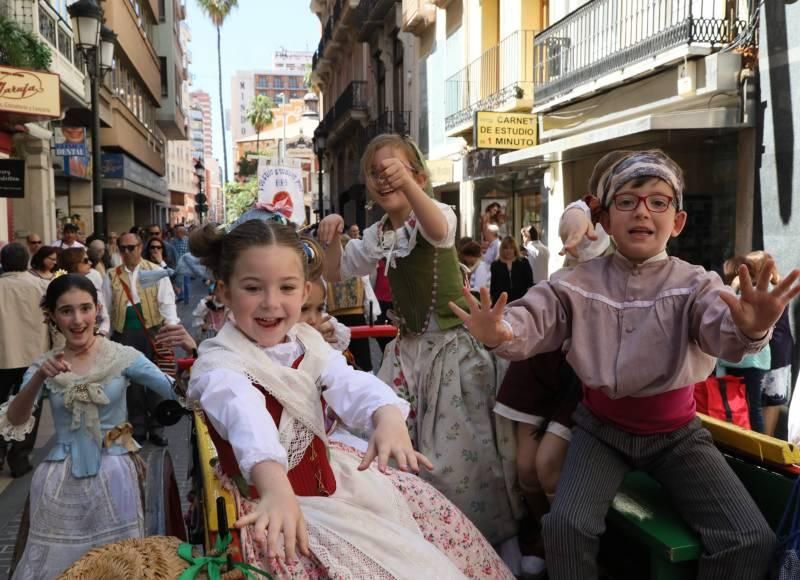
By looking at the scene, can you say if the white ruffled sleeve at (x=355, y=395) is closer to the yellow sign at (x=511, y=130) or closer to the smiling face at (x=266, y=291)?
the smiling face at (x=266, y=291)

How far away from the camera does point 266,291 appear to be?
2.25 meters

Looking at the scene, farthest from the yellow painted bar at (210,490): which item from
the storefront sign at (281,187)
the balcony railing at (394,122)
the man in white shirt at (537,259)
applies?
the balcony railing at (394,122)

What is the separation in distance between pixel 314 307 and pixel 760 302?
1765mm

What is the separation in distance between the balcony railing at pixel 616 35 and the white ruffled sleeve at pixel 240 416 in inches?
386

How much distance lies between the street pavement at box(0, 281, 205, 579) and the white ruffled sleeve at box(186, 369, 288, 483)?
2.86 metres

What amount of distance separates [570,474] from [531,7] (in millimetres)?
14870

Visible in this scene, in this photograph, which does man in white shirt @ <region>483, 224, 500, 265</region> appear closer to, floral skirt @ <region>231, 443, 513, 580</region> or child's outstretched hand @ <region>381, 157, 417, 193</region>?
child's outstretched hand @ <region>381, 157, 417, 193</region>

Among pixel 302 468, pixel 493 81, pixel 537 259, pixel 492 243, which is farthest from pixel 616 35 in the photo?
pixel 302 468

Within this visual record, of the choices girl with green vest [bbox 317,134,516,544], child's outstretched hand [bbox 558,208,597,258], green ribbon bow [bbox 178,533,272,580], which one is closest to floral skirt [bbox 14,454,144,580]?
girl with green vest [bbox 317,134,516,544]

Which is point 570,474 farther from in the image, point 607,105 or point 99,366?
point 607,105

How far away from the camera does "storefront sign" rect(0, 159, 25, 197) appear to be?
10.5 m

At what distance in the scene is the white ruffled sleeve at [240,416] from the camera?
1.90 m

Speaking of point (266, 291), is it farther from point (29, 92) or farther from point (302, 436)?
point (29, 92)

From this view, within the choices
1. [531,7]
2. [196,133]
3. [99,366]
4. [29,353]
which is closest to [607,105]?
[531,7]
